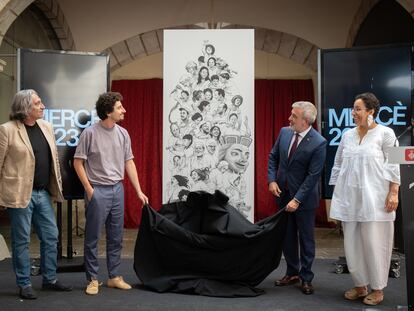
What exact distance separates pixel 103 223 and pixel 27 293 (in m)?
0.73

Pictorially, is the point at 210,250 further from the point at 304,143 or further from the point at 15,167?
the point at 15,167

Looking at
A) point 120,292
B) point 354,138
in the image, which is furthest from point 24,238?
point 354,138

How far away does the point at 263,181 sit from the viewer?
8.65m

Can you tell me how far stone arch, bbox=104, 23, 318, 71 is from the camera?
7.75m

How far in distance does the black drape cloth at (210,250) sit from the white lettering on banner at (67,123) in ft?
4.04

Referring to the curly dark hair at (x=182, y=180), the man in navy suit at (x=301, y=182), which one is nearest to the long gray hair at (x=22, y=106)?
the curly dark hair at (x=182, y=180)

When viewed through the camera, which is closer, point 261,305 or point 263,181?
point 261,305

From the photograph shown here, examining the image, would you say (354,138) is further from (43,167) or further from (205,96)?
(43,167)

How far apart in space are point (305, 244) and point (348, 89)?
182 centimetres

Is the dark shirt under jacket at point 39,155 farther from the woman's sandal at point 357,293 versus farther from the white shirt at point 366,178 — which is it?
the woman's sandal at point 357,293

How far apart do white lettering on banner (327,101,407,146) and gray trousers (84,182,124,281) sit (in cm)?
218

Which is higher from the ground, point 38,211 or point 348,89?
point 348,89

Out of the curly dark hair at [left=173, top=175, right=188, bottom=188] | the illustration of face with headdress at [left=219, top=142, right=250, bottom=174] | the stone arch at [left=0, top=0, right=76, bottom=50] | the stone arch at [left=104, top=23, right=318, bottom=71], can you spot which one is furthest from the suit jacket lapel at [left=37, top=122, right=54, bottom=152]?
the stone arch at [left=104, top=23, right=318, bottom=71]

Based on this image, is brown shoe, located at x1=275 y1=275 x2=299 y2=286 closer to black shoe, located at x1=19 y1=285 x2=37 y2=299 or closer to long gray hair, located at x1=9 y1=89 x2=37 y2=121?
black shoe, located at x1=19 y1=285 x2=37 y2=299
